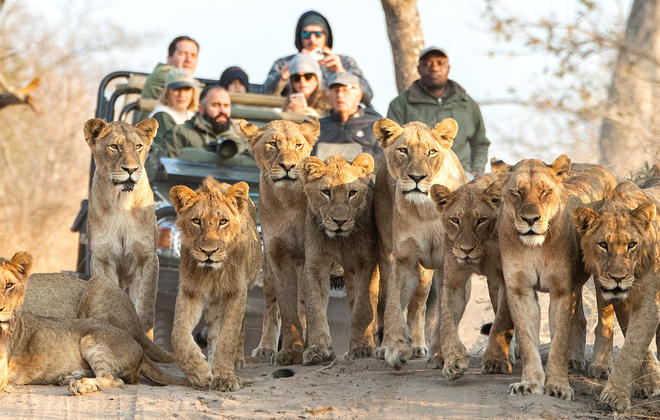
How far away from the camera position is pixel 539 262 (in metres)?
5.53

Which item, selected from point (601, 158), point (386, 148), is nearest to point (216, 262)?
point (386, 148)

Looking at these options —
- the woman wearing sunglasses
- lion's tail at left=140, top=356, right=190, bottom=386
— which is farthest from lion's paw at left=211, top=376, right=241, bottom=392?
the woman wearing sunglasses

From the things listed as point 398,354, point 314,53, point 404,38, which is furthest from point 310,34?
point 398,354

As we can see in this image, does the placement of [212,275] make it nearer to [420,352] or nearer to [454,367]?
[454,367]

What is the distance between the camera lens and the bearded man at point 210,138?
9.23 metres

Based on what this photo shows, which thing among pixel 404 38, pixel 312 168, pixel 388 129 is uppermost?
pixel 404 38

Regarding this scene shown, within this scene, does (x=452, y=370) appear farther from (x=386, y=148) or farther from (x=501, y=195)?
(x=386, y=148)

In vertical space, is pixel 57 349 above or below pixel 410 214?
below

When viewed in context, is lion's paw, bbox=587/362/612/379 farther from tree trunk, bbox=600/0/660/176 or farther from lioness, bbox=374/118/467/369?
tree trunk, bbox=600/0/660/176

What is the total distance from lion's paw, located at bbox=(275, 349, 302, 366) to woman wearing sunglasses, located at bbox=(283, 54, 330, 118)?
306 centimetres

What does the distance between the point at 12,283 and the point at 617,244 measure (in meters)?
3.09

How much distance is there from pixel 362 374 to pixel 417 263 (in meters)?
0.75

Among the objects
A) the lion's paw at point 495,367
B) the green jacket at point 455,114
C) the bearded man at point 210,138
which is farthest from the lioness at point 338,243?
the bearded man at point 210,138

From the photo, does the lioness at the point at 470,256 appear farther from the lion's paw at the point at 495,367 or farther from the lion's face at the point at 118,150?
the lion's face at the point at 118,150
